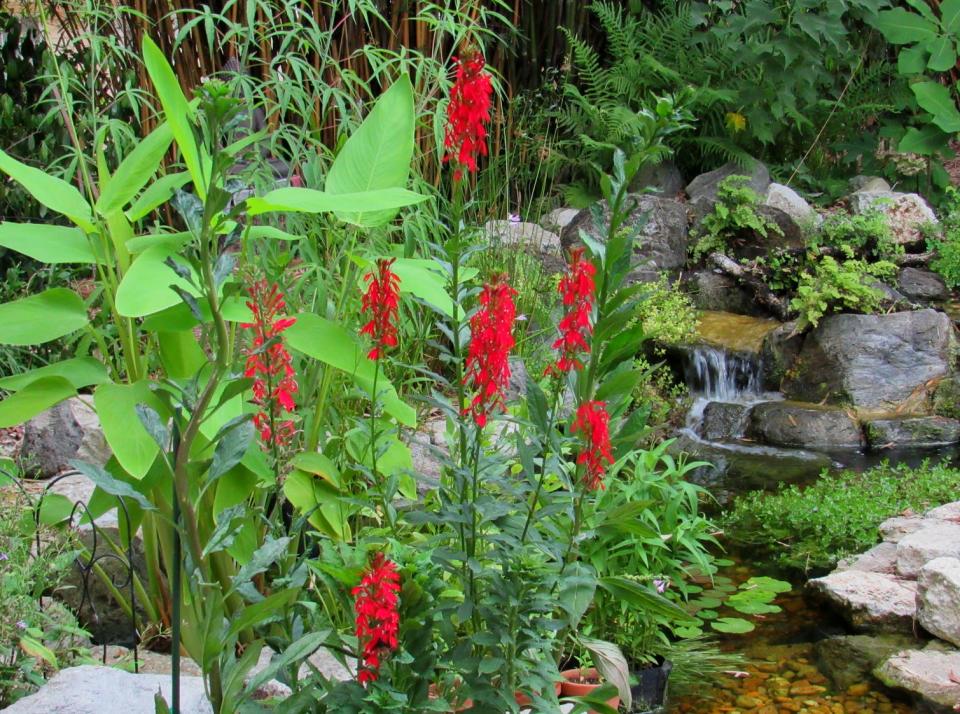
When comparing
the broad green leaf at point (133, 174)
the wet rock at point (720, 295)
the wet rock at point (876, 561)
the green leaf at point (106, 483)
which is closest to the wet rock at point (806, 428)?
the wet rock at point (720, 295)

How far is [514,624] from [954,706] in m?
1.56

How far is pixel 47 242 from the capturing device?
5.90ft

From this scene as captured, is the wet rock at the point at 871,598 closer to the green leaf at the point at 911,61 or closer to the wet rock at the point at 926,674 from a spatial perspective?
the wet rock at the point at 926,674

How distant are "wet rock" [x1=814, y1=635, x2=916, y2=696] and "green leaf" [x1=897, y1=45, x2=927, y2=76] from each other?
492cm

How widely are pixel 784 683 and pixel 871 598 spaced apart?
461 mm

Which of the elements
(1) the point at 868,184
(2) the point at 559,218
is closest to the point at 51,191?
(2) the point at 559,218

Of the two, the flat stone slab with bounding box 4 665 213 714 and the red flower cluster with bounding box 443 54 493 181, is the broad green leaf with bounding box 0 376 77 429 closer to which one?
the flat stone slab with bounding box 4 665 213 714

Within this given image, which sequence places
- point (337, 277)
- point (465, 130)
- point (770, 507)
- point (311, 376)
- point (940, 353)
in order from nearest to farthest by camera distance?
point (465, 130)
point (311, 376)
point (337, 277)
point (770, 507)
point (940, 353)

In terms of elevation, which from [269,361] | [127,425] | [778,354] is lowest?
[778,354]

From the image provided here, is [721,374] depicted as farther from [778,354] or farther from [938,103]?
[938,103]

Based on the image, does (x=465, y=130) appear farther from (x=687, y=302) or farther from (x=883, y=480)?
(x=687, y=302)

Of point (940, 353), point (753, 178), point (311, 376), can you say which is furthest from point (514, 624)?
point (753, 178)

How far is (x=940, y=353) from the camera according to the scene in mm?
5047

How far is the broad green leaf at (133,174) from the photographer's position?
1854mm
